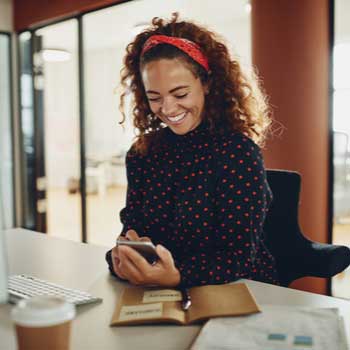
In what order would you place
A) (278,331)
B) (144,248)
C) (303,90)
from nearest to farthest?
(278,331), (144,248), (303,90)

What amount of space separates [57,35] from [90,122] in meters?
1.18

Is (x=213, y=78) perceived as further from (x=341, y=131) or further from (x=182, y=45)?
(x=341, y=131)

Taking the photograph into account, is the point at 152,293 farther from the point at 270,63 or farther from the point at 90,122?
the point at 90,122

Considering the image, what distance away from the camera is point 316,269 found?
6.02 feet

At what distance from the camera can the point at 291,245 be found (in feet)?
6.27

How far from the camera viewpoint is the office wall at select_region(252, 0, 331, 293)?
9.73 feet

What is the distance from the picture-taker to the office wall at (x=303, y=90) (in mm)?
2967

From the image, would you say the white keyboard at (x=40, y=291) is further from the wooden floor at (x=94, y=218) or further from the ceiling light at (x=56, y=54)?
the ceiling light at (x=56, y=54)

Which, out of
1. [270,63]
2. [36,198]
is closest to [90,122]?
[36,198]

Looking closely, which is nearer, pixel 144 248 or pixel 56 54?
pixel 144 248

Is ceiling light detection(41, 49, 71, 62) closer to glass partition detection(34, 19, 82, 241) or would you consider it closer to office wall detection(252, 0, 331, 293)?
glass partition detection(34, 19, 82, 241)

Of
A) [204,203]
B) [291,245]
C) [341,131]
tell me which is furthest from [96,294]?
[341,131]

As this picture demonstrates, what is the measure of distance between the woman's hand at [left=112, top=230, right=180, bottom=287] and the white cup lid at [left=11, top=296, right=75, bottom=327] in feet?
1.76

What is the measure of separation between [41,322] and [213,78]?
3.70ft
